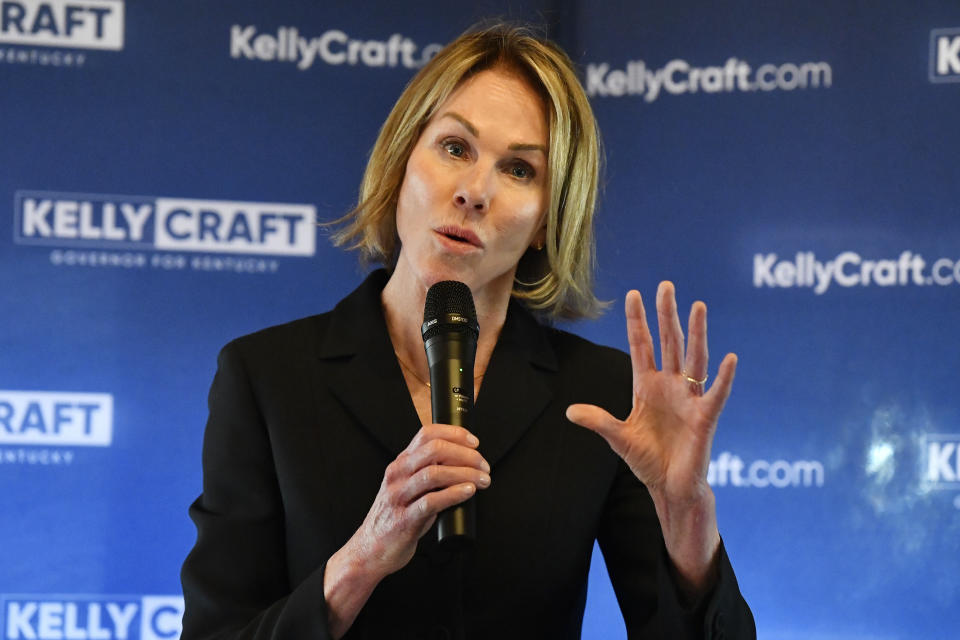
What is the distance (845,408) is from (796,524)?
1.13 ft

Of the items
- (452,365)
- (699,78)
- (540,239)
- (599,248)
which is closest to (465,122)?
(540,239)

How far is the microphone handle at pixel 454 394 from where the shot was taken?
43.1 inches

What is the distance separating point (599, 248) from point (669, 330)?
1.90 meters

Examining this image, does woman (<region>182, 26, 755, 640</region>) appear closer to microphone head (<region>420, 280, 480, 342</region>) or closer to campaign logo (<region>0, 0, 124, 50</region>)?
microphone head (<region>420, 280, 480, 342</region>)

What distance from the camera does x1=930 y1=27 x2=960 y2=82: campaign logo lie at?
298 centimetres

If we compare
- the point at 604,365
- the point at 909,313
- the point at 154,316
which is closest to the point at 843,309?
the point at 909,313

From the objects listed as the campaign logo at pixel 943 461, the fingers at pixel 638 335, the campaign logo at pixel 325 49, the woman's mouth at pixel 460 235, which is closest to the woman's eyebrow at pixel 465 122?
the woman's mouth at pixel 460 235

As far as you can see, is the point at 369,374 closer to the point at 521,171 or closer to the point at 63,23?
the point at 521,171

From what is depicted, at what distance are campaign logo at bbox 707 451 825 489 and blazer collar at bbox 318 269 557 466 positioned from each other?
150 centimetres

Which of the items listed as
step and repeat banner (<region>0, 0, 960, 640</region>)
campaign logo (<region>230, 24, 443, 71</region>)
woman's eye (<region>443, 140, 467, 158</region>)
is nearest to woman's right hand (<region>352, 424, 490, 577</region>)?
woman's eye (<region>443, 140, 467, 158</region>)

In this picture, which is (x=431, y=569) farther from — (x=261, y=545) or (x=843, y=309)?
(x=843, y=309)

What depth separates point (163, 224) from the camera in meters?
3.02

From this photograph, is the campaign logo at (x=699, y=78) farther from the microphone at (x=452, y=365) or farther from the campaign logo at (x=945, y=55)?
the microphone at (x=452, y=365)

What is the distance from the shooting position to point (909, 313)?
2969mm
